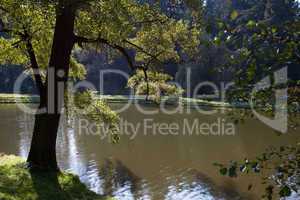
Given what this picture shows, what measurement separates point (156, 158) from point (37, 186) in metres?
9.77

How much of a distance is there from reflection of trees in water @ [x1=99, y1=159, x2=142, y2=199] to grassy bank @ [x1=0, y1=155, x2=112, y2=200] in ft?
8.07

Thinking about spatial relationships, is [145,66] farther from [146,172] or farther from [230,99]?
[230,99]

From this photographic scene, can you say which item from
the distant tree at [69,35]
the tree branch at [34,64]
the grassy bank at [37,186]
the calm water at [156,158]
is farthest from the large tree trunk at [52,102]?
the calm water at [156,158]

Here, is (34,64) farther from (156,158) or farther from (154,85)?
(156,158)

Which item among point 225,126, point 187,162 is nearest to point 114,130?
point 187,162

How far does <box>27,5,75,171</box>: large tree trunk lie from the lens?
1188cm

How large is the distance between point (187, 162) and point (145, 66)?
6.85 m

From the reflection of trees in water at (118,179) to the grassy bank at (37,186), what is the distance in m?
2.46

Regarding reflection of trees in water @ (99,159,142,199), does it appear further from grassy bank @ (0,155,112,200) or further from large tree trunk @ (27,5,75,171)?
large tree trunk @ (27,5,75,171)

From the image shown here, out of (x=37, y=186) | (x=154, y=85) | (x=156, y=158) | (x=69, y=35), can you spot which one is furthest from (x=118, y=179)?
(x=69, y=35)

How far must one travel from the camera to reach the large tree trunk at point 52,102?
11.9 metres

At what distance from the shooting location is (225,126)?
99.2ft

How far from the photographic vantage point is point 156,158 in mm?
19422

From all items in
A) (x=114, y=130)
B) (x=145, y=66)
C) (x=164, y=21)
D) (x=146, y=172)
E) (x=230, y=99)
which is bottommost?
(x=146, y=172)
